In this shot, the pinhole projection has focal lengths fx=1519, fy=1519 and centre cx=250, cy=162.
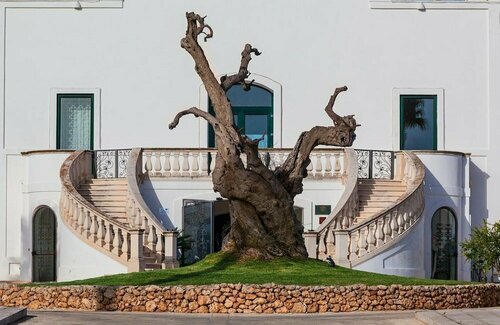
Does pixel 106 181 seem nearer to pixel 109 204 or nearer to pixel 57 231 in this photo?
pixel 109 204

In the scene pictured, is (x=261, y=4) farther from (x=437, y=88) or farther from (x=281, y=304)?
(x=281, y=304)

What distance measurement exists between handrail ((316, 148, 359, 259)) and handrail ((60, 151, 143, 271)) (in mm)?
4460

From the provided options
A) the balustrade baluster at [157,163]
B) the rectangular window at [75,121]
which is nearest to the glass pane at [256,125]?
the rectangular window at [75,121]

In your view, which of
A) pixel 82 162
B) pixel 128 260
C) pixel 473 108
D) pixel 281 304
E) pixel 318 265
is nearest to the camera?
pixel 281 304

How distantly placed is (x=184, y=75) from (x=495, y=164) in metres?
9.52

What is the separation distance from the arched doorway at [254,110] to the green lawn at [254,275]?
12923 mm

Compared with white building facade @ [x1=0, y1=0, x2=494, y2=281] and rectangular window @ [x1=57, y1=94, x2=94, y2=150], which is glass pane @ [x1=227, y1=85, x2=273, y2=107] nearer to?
white building facade @ [x1=0, y1=0, x2=494, y2=281]

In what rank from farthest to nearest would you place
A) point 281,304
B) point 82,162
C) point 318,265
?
point 82,162
point 318,265
point 281,304

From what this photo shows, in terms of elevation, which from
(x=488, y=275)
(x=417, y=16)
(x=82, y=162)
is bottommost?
(x=488, y=275)

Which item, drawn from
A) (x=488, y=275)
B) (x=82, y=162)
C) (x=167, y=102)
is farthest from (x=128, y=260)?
(x=488, y=275)

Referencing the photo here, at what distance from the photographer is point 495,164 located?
4447 cm

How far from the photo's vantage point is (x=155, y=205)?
41.0 meters

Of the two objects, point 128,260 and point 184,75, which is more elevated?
point 184,75

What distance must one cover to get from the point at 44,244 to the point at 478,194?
41.4 feet
